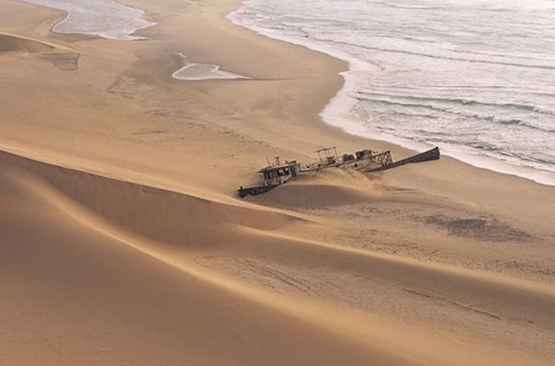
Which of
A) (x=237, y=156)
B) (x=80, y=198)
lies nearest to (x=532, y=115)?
(x=237, y=156)

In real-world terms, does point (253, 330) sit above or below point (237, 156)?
above

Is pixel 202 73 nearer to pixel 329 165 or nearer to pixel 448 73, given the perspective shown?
pixel 448 73

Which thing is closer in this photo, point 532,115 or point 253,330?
point 253,330

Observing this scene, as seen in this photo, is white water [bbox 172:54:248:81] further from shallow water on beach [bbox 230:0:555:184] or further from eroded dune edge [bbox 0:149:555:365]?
eroded dune edge [bbox 0:149:555:365]

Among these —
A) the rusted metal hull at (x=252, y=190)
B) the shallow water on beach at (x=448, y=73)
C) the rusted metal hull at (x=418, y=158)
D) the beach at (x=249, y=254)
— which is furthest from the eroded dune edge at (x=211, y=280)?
the shallow water on beach at (x=448, y=73)

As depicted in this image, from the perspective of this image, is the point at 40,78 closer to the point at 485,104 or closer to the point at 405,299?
the point at 485,104

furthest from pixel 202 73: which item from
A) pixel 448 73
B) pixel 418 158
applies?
pixel 418 158
